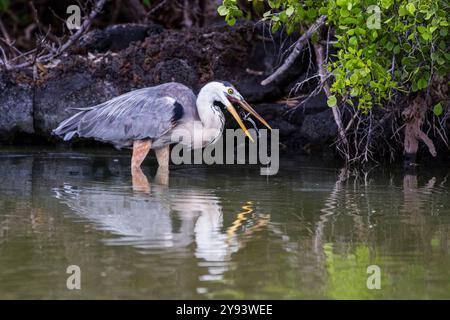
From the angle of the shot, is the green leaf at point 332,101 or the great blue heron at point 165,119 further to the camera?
the great blue heron at point 165,119

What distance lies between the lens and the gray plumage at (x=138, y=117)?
9.61 metres

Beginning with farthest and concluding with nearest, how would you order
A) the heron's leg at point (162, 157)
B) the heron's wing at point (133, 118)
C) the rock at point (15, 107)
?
the rock at point (15, 107) → the heron's leg at point (162, 157) → the heron's wing at point (133, 118)

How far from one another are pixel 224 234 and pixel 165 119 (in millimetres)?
3422

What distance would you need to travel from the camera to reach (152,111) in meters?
9.62

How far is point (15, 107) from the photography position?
11.7m

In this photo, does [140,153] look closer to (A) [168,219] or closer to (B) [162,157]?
(B) [162,157]

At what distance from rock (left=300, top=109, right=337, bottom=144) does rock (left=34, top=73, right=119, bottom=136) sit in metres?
2.40

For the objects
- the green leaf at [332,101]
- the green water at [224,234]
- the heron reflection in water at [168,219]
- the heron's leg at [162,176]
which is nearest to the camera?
the green water at [224,234]

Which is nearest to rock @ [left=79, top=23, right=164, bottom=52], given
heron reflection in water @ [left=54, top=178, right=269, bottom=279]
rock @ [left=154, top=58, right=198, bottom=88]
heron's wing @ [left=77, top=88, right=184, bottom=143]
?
rock @ [left=154, top=58, right=198, bottom=88]

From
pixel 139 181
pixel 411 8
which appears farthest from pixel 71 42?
pixel 411 8

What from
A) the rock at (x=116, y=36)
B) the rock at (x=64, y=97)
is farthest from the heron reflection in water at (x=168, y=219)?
the rock at (x=116, y=36)

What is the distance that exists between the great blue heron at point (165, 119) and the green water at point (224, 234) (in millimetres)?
403

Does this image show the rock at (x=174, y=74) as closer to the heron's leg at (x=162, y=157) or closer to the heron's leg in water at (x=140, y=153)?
the heron's leg at (x=162, y=157)
